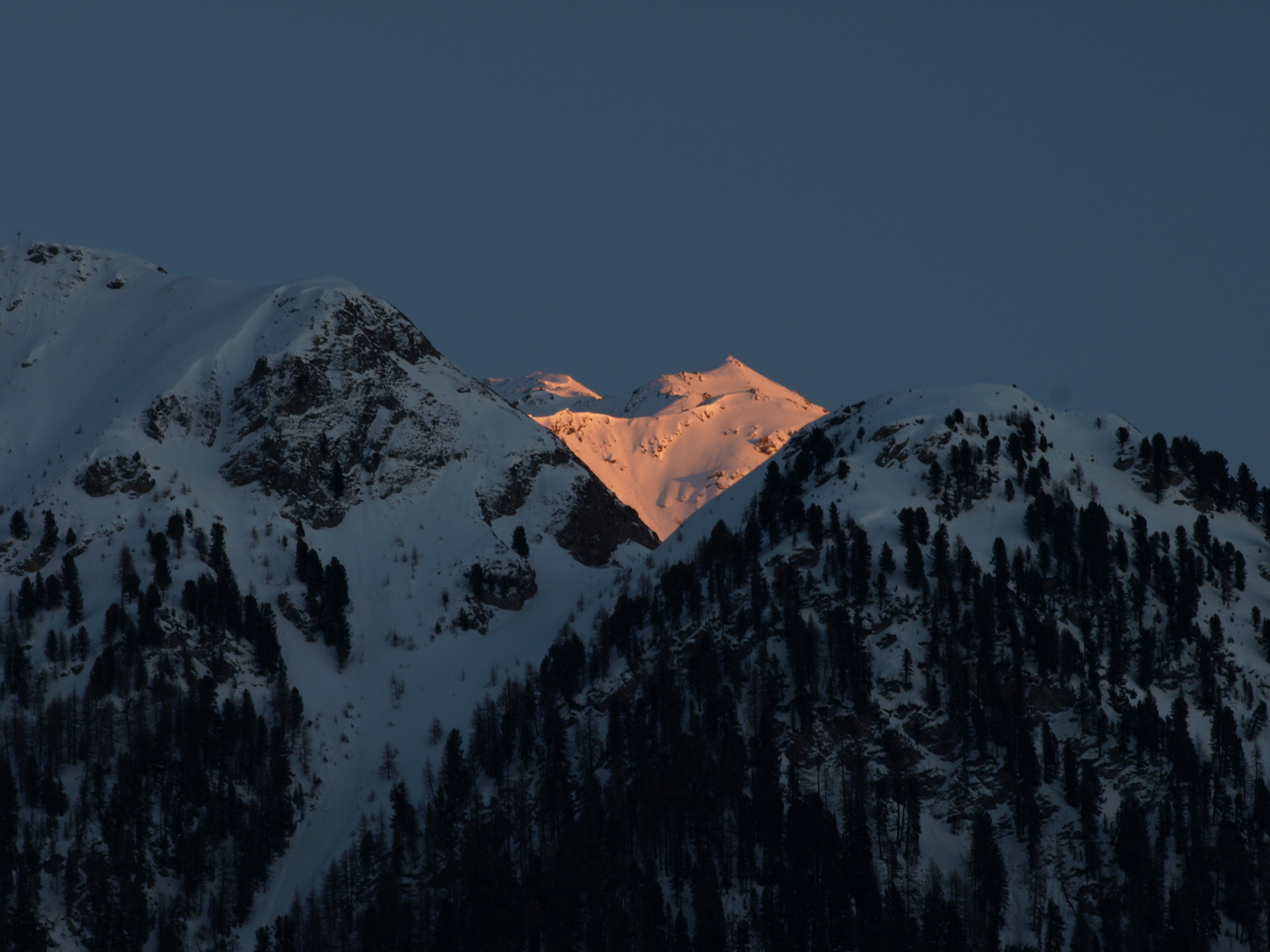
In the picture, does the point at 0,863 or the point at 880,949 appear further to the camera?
the point at 0,863

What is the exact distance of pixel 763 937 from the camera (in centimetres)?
19050

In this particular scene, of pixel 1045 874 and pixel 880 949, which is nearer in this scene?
pixel 880 949

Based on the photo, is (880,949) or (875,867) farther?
(875,867)

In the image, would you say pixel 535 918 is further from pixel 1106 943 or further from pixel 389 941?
pixel 1106 943

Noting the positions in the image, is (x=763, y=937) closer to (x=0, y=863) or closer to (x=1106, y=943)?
(x=1106, y=943)

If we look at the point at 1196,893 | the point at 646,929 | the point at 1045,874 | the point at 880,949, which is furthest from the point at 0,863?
the point at 1196,893

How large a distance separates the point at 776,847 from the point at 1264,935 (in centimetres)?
5657

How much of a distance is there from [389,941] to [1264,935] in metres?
102

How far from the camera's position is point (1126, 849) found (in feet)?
645

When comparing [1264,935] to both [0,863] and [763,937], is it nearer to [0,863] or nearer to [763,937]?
[763,937]

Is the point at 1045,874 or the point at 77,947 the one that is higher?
the point at 1045,874

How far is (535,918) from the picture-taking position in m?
196

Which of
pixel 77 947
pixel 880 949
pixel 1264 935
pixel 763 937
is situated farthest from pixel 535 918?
pixel 1264 935

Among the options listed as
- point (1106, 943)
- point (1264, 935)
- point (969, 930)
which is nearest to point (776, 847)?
point (969, 930)
